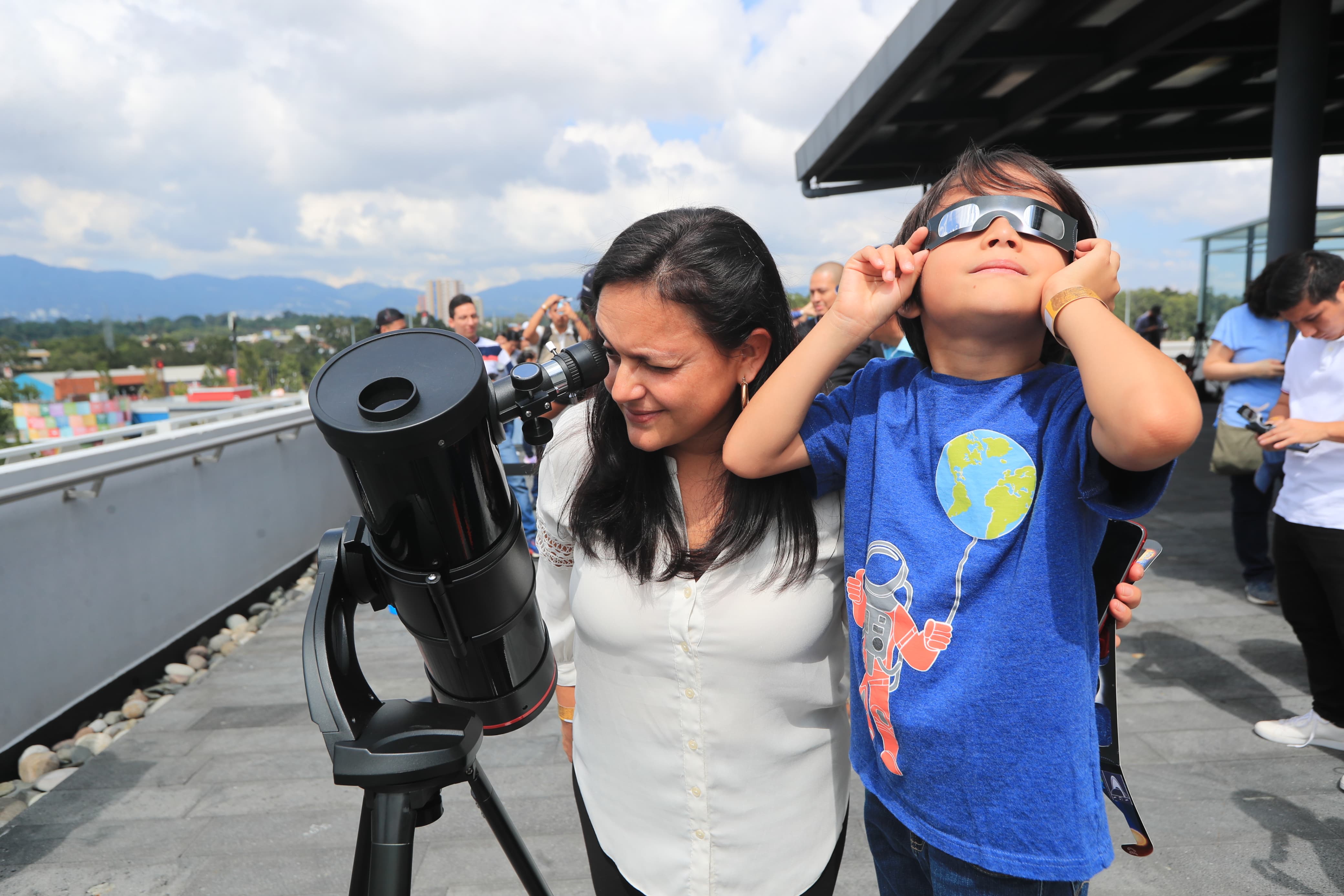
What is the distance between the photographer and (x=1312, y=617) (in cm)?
320

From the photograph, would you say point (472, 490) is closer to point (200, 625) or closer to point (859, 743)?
point (859, 743)

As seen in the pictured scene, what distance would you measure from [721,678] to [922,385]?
57cm

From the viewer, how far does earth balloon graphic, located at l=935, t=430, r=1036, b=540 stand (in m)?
1.03

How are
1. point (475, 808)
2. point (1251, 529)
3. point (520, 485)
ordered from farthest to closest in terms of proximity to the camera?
point (520, 485)
point (1251, 529)
point (475, 808)

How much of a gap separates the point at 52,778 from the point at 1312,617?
5298 millimetres

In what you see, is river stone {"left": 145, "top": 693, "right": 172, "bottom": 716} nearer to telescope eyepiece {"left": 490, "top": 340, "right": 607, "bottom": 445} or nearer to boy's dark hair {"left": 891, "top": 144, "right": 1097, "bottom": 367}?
telescope eyepiece {"left": 490, "top": 340, "right": 607, "bottom": 445}

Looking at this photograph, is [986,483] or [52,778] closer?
[986,483]

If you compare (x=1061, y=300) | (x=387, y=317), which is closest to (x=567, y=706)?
(x=1061, y=300)

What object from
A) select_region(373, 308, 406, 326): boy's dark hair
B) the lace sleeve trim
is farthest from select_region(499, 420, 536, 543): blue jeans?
the lace sleeve trim

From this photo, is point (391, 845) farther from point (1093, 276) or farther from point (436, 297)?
point (436, 297)

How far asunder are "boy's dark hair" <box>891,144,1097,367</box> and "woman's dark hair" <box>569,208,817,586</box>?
267 millimetres

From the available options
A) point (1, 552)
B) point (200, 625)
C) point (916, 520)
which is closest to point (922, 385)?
point (916, 520)

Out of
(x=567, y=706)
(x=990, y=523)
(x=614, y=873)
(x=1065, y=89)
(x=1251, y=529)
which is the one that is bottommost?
(x=1251, y=529)

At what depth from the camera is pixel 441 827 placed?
2.95 meters
